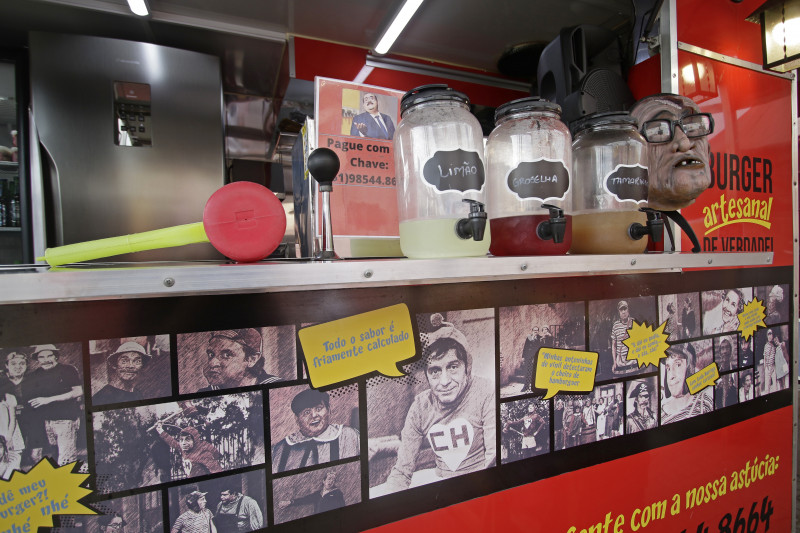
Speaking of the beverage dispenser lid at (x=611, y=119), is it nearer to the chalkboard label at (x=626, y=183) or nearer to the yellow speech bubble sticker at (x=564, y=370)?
the chalkboard label at (x=626, y=183)

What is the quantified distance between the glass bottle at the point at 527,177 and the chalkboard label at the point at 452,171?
0.37 feet

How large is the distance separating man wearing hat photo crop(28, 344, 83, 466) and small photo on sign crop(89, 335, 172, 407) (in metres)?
0.03

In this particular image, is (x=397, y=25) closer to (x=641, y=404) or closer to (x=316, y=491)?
(x=641, y=404)

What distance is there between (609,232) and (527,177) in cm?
26

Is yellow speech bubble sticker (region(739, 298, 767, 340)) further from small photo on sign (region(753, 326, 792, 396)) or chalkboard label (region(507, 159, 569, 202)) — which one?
chalkboard label (region(507, 159, 569, 202))

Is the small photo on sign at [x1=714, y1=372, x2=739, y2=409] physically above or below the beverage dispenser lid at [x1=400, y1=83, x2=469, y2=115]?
below

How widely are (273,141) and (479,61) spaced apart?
5.57 ft

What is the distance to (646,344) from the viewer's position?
4.42 feet

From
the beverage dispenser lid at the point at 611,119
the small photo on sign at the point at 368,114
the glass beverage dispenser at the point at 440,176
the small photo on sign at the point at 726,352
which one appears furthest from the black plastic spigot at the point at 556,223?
the small photo on sign at the point at 726,352

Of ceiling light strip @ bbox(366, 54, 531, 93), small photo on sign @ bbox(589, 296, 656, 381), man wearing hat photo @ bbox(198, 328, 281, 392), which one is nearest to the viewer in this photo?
man wearing hat photo @ bbox(198, 328, 281, 392)

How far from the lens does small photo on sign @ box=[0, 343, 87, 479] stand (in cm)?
73

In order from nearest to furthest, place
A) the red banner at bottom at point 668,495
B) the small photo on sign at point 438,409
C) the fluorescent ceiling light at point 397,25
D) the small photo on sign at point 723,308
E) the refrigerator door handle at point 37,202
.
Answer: the small photo on sign at point 438,409 < the red banner at bottom at point 668,495 < the small photo on sign at point 723,308 < the refrigerator door handle at point 37,202 < the fluorescent ceiling light at point 397,25

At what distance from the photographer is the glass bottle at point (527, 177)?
0.75 meters

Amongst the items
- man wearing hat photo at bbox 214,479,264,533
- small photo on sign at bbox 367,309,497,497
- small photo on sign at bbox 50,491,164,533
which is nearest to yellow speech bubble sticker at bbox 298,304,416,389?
small photo on sign at bbox 367,309,497,497
